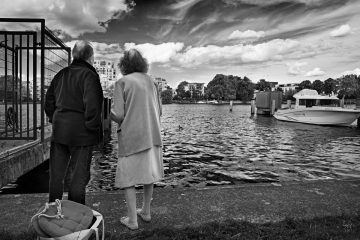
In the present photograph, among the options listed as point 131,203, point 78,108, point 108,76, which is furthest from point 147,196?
point 108,76

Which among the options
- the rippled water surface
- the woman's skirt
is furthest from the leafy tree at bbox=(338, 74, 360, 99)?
the woman's skirt

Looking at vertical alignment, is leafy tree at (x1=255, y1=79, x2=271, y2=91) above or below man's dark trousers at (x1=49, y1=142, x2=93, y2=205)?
above

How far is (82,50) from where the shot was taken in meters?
3.50

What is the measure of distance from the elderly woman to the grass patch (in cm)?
39

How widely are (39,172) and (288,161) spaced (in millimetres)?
9402

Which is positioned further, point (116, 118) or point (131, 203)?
point (131, 203)

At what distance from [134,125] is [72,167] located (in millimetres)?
901

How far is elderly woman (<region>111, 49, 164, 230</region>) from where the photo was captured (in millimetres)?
3482

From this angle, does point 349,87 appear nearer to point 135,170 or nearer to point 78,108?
point 135,170

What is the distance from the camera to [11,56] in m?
7.98

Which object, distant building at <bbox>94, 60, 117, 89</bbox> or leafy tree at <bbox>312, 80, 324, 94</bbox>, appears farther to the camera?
leafy tree at <bbox>312, 80, 324, 94</bbox>

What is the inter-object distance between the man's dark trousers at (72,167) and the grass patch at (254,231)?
0.57m

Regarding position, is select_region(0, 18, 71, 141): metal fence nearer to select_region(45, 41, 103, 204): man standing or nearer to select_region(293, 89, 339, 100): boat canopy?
select_region(45, 41, 103, 204): man standing

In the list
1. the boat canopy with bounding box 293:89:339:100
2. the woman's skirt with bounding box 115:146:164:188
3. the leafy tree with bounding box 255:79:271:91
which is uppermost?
the leafy tree with bounding box 255:79:271:91
